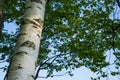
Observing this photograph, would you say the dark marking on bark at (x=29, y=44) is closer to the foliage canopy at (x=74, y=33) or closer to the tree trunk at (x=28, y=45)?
the tree trunk at (x=28, y=45)

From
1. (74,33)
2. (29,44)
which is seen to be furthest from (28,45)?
(74,33)

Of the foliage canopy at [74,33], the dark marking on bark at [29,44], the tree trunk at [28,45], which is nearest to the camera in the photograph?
the tree trunk at [28,45]

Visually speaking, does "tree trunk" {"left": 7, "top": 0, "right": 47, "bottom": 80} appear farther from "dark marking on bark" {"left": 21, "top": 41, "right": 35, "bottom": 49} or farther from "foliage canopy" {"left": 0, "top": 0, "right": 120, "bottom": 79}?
"foliage canopy" {"left": 0, "top": 0, "right": 120, "bottom": 79}

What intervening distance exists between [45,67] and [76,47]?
13.2 feet

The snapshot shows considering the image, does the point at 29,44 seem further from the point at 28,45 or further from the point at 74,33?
the point at 74,33

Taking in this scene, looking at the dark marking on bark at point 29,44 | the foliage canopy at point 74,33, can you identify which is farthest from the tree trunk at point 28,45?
the foliage canopy at point 74,33

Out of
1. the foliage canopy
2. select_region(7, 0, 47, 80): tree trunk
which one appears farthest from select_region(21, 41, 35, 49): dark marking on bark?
the foliage canopy

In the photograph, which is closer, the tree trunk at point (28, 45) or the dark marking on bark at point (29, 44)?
the tree trunk at point (28, 45)

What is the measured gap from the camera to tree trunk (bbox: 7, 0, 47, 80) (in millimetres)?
4043

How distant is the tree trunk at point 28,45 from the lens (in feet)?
13.3

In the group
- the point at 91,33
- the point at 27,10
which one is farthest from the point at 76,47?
the point at 27,10

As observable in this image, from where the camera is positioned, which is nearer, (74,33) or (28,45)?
(28,45)

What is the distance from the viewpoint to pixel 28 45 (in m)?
4.38

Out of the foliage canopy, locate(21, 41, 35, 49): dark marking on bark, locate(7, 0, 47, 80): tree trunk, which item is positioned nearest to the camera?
locate(7, 0, 47, 80): tree trunk
